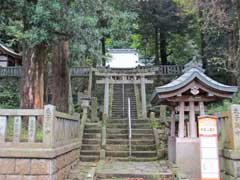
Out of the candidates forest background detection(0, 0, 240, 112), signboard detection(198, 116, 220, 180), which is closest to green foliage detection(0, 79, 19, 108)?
forest background detection(0, 0, 240, 112)

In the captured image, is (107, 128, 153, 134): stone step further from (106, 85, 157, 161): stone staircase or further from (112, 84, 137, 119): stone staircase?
(112, 84, 137, 119): stone staircase

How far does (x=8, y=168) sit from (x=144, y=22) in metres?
20.7

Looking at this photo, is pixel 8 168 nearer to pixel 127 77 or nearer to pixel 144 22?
pixel 127 77

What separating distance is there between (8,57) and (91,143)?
60.1 ft

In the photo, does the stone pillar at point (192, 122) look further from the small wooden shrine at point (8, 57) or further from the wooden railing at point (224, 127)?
the small wooden shrine at point (8, 57)

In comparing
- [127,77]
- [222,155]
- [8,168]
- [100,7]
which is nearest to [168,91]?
[222,155]

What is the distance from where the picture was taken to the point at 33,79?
29.2 feet

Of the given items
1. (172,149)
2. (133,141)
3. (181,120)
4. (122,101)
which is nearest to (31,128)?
(181,120)

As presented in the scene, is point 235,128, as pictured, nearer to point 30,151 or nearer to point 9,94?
point 30,151

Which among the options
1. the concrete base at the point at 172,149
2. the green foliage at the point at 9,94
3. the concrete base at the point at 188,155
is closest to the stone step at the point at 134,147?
the concrete base at the point at 172,149

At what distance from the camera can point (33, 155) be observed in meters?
5.94

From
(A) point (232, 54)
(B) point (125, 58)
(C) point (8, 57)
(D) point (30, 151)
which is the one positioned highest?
(B) point (125, 58)

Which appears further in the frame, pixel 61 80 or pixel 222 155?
pixel 61 80

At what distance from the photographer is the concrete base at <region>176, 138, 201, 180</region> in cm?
812
